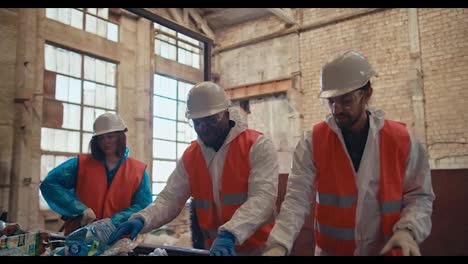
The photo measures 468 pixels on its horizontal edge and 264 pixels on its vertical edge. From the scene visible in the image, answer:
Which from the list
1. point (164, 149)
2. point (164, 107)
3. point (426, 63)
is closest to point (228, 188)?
point (426, 63)

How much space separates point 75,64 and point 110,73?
0.83 metres

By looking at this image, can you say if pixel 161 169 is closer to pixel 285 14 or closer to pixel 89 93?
pixel 89 93

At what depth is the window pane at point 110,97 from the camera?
8.16m

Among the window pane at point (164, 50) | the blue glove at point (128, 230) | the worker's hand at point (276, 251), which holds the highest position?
the window pane at point (164, 50)

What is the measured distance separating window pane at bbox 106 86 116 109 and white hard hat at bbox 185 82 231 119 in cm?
620

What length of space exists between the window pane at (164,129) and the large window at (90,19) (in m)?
2.02

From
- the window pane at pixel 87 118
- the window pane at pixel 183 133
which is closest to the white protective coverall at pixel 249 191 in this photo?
the window pane at pixel 87 118

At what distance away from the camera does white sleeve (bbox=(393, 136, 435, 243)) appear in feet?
5.89

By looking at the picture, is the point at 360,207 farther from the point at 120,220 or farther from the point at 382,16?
the point at 382,16

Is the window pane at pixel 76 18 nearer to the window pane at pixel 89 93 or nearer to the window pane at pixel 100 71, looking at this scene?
the window pane at pixel 100 71

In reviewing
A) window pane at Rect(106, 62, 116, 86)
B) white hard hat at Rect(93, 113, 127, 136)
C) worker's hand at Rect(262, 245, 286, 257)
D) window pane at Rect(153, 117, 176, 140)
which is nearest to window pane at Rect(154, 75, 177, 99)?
window pane at Rect(153, 117, 176, 140)

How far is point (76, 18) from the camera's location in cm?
773

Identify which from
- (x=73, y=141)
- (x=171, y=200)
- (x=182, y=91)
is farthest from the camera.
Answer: (x=182, y=91)
